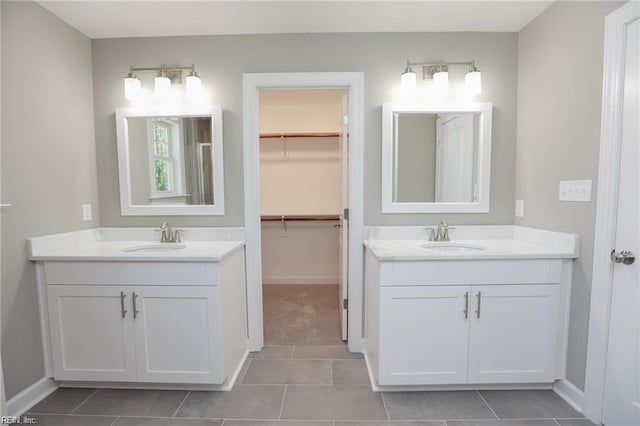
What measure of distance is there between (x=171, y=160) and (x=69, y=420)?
1.64 m

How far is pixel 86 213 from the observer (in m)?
2.16

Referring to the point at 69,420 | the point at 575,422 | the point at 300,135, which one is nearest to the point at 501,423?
the point at 575,422

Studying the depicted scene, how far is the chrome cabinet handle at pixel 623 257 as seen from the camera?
55.6 inches

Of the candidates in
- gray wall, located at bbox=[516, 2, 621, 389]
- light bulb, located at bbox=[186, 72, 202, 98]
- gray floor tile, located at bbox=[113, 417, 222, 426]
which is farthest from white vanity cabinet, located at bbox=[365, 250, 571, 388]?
light bulb, located at bbox=[186, 72, 202, 98]

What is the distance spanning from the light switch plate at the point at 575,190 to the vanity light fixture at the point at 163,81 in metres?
2.37

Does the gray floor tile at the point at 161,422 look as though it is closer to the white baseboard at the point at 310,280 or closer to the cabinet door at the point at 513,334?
the cabinet door at the point at 513,334

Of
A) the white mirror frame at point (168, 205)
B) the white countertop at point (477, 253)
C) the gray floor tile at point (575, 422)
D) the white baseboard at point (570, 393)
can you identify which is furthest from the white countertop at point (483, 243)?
the white mirror frame at point (168, 205)

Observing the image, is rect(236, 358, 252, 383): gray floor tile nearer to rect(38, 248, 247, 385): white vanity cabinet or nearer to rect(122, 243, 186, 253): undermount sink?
rect(38, 248, 247, 385): white vanity cabinet

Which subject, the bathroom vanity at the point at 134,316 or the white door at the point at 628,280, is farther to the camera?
the bathroom vanity at the point at 134,316

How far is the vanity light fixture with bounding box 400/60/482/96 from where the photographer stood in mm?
2057

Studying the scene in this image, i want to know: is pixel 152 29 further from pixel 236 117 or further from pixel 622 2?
pixel 622 2

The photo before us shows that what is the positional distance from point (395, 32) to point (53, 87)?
2.22 m

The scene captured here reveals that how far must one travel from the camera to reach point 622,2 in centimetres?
143

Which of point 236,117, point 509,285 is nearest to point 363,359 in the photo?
point 509,285
